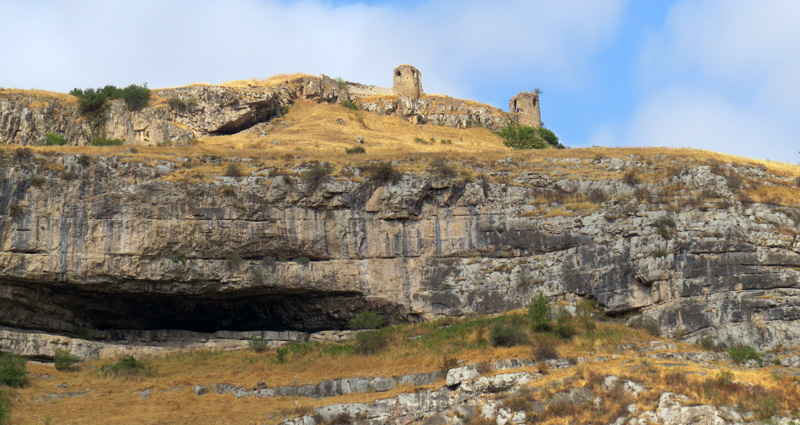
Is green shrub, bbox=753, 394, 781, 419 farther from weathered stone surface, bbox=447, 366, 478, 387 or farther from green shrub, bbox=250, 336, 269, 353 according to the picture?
green shrub, bbox=250, 336, 269, 353

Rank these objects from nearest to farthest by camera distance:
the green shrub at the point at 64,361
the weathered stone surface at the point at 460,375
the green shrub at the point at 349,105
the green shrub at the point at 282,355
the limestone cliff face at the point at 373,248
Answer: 1. the weathered stone surface at the point at 460,375
2. the green shrub at the point at 64,361
3. the green shrub at the point at 282,355
4. the limestone cliff face at the point at 373,248
5. the green shrub at the point at 349,105

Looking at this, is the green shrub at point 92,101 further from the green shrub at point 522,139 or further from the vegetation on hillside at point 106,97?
the green shrub at point 522,139

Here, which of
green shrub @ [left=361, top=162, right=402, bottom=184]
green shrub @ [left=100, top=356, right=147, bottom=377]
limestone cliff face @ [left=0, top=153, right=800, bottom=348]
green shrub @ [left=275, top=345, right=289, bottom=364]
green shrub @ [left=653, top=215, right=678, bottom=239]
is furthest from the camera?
green shrub @ [left=361, top=162, right=402, bottom=184]

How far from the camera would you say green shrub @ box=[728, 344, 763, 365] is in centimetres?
3016

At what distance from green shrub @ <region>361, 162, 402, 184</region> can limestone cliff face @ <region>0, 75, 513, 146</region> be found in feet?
54.4

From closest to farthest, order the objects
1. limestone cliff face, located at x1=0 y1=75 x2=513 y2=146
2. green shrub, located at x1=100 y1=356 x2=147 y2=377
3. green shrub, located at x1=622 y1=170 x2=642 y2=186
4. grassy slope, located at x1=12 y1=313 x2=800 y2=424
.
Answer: grassy slope, located at x1=12 y1=313 x2=800 y2=424 < green shrub, located at x1=100 y1=356 x2=147 y2=377 < green shrub, located at x1=622 y1=170 x2=642 y2=186 < limestone cliff face, located at x1=0 y1=75 x2=513 y2=146

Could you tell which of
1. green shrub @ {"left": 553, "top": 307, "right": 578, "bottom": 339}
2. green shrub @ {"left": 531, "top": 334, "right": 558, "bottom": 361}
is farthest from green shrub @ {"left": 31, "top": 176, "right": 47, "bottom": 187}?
green shrub @ {"left": 553, "top": 307, "right": 578, "bottom": 339}

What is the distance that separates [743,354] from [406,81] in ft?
137

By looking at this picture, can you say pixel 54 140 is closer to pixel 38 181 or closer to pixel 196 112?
pixel 196 112

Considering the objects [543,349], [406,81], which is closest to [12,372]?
[543,349]

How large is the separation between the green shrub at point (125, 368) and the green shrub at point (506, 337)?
13.2 metres

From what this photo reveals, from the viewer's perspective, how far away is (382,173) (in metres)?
38.8

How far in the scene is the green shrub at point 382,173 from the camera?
38625mm

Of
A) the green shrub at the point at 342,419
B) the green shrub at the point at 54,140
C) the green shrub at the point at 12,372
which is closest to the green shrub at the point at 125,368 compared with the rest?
the green shrub at the point at 12,372
